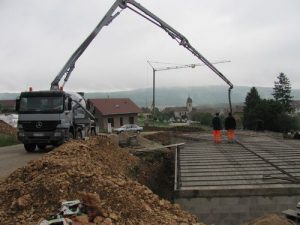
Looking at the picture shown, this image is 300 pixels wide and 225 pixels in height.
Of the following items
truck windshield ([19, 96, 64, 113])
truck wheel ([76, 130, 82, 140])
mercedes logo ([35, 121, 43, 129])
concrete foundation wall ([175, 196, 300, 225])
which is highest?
truck windshield ([19, 96, 64, 113])

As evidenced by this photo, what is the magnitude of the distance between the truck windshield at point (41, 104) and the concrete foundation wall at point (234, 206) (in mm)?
8149

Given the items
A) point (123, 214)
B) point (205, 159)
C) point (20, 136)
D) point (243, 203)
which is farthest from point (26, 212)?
point (20, 136)

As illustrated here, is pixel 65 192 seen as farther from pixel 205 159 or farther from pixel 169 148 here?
pixel 169 148

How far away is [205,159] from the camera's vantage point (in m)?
16.3

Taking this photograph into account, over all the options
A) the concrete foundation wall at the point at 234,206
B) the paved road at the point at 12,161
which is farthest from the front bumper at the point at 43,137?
the concrete foundation wall at the point at 234,206

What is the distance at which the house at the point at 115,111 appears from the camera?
60.7 metres

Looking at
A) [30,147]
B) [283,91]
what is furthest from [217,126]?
[283,91]

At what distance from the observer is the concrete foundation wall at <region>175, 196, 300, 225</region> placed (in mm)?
11047

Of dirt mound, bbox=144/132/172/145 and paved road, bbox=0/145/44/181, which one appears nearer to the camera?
paved road, bbox=0/145/44/181

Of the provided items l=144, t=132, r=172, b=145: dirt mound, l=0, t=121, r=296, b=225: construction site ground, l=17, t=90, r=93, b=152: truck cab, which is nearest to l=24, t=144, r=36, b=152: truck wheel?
l=17, t=90, r=93, b=152: truck cab

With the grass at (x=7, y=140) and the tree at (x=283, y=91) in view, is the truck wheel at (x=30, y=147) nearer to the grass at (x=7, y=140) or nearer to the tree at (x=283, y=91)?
the grass at (x=7, y=140)

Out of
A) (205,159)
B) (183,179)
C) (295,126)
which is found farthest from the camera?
(295,126)

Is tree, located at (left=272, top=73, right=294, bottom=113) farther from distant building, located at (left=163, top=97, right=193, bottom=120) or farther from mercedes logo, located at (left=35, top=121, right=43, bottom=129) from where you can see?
mercedes logo, located at (left=35, top=121, right=43, bottom=129)

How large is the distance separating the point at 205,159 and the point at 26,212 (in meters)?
9.81
